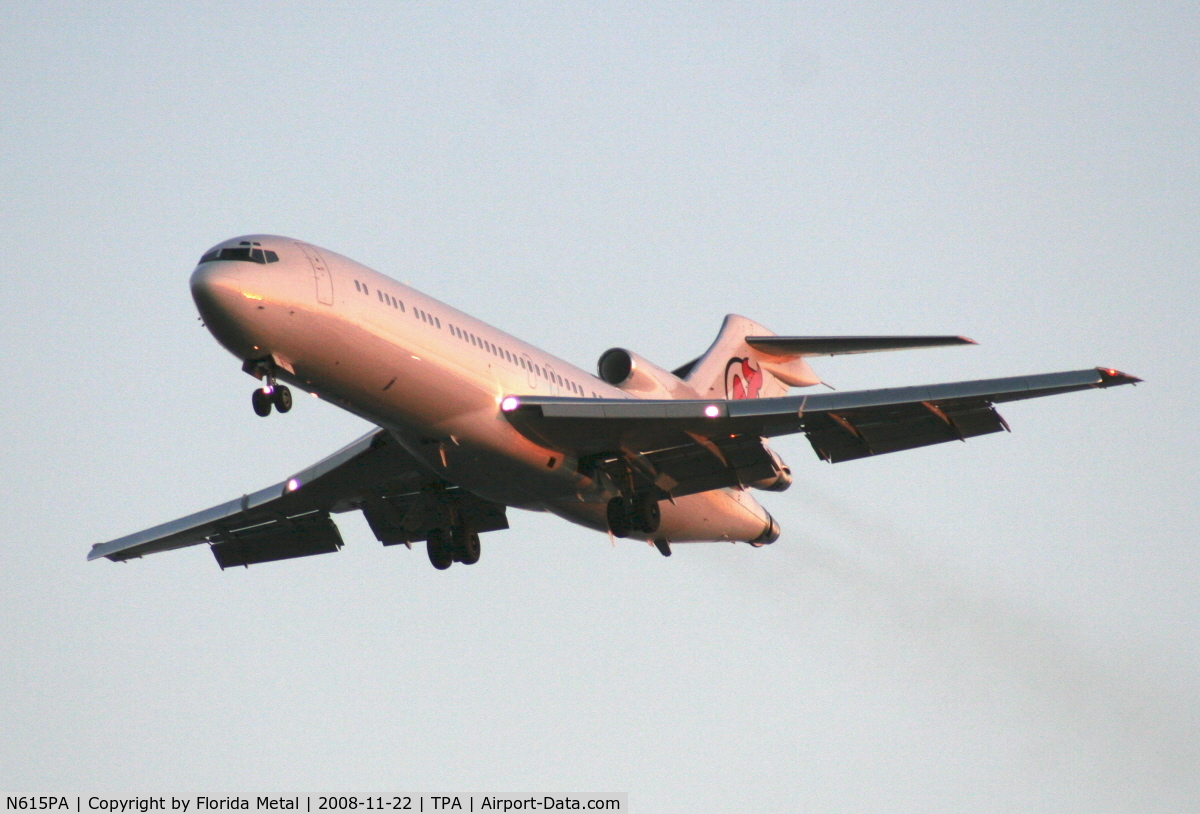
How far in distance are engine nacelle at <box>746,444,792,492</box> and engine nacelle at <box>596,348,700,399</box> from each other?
2528mm

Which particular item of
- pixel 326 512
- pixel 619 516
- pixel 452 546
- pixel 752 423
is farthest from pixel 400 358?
pixel 326 512

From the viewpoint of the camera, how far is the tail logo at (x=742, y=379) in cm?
2953

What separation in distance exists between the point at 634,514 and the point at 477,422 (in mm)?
3692

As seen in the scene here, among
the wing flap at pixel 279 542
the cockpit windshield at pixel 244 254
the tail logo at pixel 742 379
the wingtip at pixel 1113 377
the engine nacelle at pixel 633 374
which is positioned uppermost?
the tail logo at pixel 742 379

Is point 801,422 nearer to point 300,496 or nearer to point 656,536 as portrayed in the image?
point 656,536

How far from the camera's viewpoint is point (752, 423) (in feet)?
75.7

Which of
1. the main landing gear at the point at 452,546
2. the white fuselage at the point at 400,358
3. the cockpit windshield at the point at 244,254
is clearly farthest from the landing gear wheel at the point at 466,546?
the cockpit windshield at the point at 244,254

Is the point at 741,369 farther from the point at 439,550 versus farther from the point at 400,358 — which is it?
the point at 400,358

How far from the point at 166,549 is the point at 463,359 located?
9630 mm

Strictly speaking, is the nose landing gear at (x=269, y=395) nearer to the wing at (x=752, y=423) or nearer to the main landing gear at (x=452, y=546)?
the wing at (x=752, y=423)

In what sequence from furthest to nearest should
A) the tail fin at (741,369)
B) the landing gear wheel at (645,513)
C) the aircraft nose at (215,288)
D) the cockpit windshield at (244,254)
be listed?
the tail fin at (741,369) < the landing gear wheel at (645,513) < the cockpit windshield at (244,254) < the aircraft nose at (215,288)

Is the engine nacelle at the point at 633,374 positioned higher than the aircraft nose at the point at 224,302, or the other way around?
the engine nacelle at the point at 633,374

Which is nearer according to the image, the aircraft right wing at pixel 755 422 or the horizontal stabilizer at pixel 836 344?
the aircraft right wing at pixel 755 422

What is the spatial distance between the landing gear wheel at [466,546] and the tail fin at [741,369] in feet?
17.6
